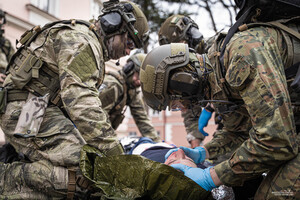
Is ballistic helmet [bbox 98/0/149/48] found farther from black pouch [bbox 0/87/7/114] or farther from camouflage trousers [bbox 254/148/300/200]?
camouflage trousers [bbox 254/148/300/200]

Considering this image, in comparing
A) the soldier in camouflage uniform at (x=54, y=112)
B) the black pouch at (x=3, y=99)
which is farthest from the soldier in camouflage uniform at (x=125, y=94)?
the black pouch at (x=3, y=99)

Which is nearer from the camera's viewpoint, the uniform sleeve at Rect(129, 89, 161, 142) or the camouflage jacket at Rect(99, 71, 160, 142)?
the camouflage jacket at Rect(99, 71, 160, 142)

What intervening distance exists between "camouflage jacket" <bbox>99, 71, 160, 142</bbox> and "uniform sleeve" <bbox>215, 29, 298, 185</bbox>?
3128mm

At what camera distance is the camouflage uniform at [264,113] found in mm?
1632

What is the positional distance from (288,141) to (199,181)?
604 millimetres

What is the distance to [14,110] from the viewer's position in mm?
2465

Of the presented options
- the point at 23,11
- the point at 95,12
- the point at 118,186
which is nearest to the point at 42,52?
the point at 118,186

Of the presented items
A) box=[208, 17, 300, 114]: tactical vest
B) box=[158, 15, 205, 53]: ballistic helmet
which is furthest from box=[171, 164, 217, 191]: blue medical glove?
box=[158, 15, 205, 53]: ballistic helmet

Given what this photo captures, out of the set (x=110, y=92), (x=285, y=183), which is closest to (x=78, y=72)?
(x=285, y=183)

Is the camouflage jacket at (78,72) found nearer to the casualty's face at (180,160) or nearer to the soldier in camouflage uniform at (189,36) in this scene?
the casualty's face at (180,160)

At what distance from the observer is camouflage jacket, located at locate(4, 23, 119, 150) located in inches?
84.6

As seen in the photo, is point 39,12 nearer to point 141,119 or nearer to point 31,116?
point 141,119

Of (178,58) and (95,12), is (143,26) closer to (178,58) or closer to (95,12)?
(178,58)

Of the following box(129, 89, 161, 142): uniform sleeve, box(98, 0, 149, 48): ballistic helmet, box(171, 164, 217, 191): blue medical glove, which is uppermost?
box(98, 0, 149, 48): ballistic helmet
